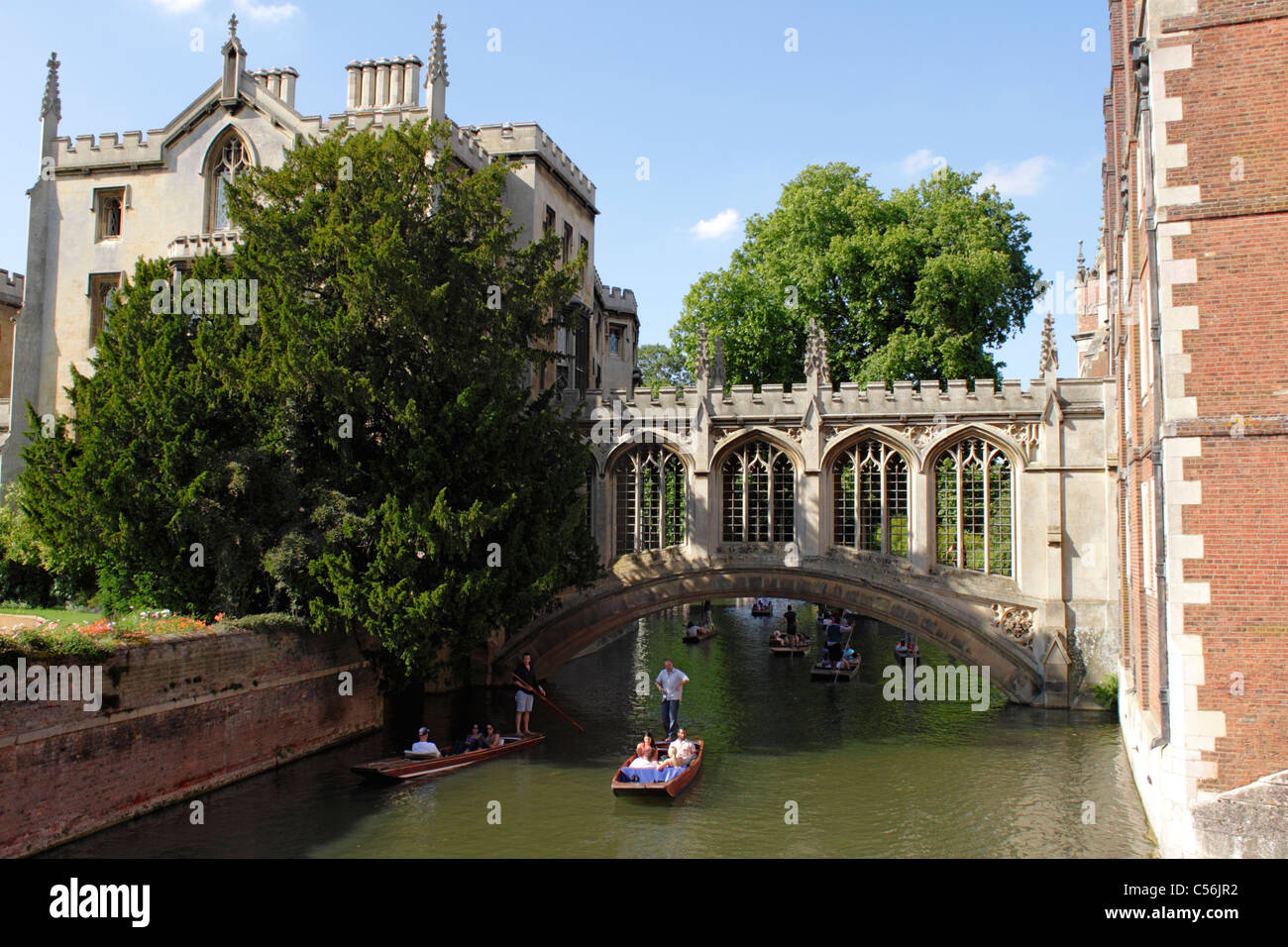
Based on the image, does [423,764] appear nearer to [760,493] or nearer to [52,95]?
[760,493]

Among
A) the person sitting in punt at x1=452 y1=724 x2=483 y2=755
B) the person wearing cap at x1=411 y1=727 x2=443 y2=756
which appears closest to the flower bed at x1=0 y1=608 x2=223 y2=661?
the person wearing cap at x1=411 y1=727 x2=443 y2=756

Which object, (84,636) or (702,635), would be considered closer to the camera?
(84,636)

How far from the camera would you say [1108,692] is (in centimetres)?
2030

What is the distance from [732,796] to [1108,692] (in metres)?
9.33

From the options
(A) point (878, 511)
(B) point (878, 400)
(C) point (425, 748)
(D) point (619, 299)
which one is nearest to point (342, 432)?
(C) point (425, 748)

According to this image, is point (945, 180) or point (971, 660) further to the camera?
point (945, 180)

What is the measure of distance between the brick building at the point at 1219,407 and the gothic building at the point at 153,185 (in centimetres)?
1607

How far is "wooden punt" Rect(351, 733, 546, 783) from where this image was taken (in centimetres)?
1544

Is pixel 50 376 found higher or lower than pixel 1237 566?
higher

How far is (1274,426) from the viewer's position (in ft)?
32.9
